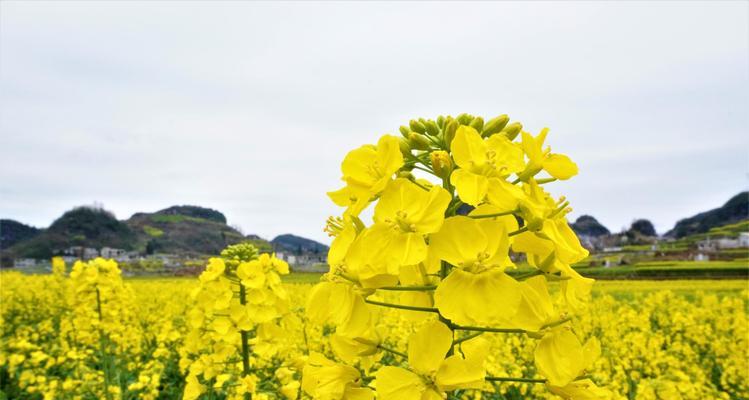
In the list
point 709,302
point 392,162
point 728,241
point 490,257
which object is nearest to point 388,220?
point 392,162

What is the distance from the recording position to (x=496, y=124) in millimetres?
1706

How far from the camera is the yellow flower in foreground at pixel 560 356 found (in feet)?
4.74

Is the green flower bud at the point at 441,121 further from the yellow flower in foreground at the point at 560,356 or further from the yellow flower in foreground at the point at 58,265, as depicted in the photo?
the yellow flower in foreground at the point at 58,265

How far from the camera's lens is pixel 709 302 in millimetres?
12812

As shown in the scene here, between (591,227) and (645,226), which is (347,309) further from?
(591,227)

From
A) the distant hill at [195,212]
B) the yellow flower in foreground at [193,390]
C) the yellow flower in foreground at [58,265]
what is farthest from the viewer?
the distant hill at [195,212]

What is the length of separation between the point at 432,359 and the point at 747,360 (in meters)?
8.55

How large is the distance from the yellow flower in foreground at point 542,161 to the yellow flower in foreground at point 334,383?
2.86 ft

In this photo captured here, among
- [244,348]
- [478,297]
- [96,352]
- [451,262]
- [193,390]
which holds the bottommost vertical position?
[96,352]

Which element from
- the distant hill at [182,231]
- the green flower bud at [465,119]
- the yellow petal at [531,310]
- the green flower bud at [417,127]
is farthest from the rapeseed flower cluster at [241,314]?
the distant hill at [182,231]

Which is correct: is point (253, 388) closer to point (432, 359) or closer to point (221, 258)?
point (221, 258)

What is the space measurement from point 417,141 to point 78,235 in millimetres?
100642

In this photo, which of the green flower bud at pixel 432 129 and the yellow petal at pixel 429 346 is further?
the green flower bud at pixel 432 129

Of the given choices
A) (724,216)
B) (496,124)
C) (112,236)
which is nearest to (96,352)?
(496,124)
